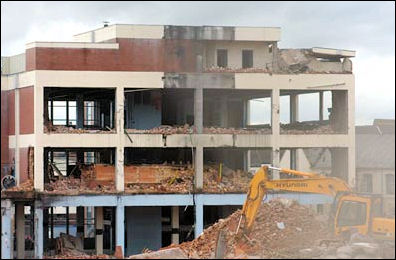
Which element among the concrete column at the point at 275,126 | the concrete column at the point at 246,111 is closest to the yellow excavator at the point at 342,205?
the concrete column at the point at 275,126

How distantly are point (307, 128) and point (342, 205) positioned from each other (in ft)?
60.5

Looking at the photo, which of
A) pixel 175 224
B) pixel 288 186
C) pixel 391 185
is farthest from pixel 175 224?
pixel 288 186

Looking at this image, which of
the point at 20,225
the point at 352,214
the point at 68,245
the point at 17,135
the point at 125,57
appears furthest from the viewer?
the point at 68,245

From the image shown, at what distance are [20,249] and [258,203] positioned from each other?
16398 mm

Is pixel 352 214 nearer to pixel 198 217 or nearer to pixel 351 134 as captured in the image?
pixel 198 217

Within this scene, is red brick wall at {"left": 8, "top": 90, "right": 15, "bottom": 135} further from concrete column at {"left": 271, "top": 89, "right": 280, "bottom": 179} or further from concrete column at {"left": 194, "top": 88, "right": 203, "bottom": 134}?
concrete column at {"left": 271, "top": 89, "right": 280, "bottom": 179}

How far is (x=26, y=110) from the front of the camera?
3675 cm

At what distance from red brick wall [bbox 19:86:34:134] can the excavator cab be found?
19.1m

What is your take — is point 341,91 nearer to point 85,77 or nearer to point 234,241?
point 85,77

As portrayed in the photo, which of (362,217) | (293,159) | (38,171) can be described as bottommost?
(362,217)

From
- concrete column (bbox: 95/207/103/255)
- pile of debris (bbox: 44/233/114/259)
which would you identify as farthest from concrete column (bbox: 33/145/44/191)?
concrete column (bbox: 95/207/103/255)

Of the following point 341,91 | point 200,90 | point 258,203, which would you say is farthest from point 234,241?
point 341,91

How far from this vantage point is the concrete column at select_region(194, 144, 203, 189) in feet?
122

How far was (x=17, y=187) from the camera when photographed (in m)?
36.5
